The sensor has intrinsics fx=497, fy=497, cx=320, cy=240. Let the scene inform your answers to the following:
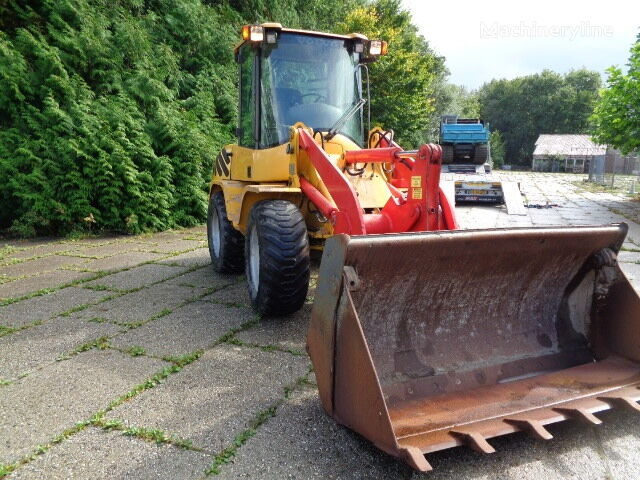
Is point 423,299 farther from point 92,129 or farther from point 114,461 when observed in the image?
point 92,129

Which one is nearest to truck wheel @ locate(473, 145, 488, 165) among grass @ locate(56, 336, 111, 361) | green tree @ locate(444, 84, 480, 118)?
grass @ locate(56, 336, 111, 361)

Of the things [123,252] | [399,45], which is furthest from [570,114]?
[123,252]

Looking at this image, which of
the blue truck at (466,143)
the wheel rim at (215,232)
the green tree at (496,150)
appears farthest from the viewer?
the green tree at (496,150)

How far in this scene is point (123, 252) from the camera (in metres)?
7.46

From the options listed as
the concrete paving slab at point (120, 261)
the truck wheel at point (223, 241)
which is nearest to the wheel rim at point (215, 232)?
the truck wheel at point (223, 241)

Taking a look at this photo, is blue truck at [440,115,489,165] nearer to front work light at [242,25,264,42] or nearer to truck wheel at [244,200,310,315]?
front work light at [242,25,264,42]

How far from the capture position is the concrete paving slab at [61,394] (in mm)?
2545

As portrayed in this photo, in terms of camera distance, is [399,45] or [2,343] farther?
[399,45]

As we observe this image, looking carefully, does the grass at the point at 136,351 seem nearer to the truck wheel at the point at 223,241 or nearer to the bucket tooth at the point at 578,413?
the truck wheel at the point at 223,241

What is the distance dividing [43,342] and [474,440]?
3269 millimetres

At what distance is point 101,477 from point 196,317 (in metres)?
2.19

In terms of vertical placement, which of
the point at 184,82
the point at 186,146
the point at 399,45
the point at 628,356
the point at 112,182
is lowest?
the point at 628,356

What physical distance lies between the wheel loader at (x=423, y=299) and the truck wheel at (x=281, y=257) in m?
0.01

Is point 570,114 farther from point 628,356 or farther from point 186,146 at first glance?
point 628,356
